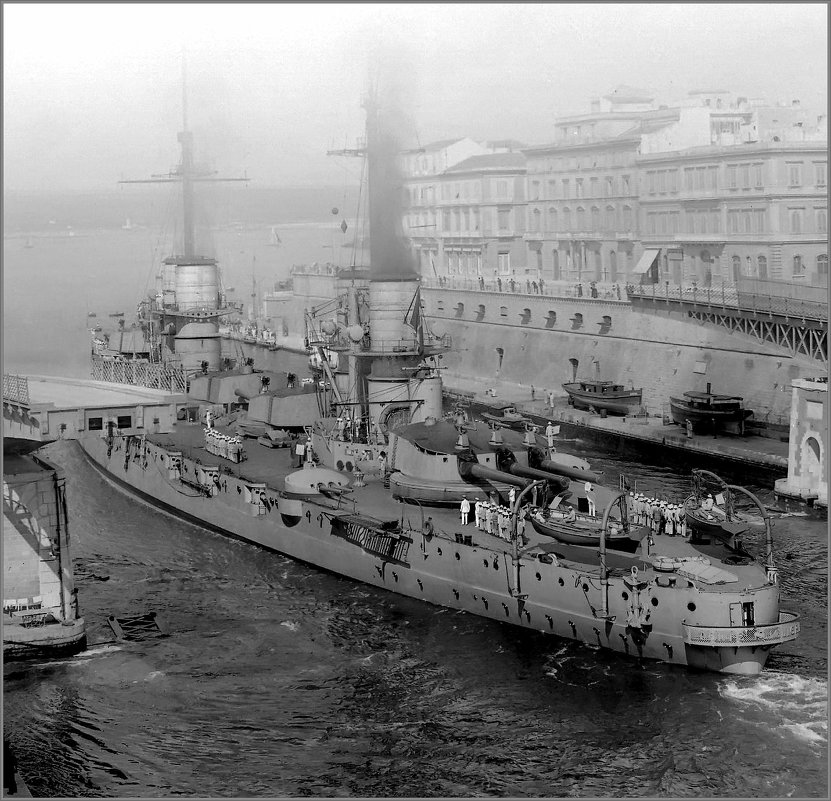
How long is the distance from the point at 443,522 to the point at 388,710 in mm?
7378

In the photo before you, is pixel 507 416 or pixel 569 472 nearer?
pixel 569 472

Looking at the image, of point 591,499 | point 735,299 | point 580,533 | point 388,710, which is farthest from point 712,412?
point 388,710

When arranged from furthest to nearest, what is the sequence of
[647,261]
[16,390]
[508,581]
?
[647,261] → [16,390] → [508,581]

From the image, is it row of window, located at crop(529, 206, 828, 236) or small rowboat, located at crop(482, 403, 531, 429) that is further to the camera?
row of window, located at crop(529, 206, 828, 236)

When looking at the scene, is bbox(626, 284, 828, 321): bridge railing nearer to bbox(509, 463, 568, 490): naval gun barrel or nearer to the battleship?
the battleship

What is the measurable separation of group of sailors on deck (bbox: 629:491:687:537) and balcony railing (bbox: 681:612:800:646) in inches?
208

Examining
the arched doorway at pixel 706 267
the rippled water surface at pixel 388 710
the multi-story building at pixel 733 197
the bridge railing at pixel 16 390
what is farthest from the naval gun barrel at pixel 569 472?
the arched doorway at pixel 706 267

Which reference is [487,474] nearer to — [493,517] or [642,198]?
[493,517]

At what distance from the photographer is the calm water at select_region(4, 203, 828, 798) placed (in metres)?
23.2

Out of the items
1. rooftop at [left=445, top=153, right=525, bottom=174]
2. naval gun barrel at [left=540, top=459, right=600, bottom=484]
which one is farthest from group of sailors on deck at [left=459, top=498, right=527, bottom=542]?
rooftop at [left=445, top=153, right=525, bottom=174]

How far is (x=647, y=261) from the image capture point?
2581 inches

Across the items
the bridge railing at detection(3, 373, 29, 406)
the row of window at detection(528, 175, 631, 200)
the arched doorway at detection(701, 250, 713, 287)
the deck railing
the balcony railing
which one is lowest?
the balcony railing

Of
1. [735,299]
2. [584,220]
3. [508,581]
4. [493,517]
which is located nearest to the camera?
[508,581]

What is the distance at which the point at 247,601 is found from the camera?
110ft
